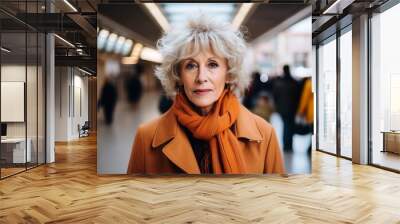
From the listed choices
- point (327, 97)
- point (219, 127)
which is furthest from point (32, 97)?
point (327, 97)

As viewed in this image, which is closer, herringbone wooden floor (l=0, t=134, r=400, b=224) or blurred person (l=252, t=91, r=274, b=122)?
herringbone wooden floor (l=0, t=134, r=400, b=224)

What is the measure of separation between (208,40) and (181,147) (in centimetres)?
179

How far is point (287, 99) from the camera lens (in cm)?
648

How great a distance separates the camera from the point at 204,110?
6297mm

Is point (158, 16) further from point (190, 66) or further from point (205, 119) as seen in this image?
point (205, 119)

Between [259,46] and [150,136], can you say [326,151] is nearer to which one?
[259,46]

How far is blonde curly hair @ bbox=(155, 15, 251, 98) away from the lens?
20.8 feet

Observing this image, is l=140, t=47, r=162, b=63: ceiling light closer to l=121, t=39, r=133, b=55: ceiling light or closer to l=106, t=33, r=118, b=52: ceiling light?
l=121, t=39, r=133, b=55: ceiling light

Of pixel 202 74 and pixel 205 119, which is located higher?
pixel 202 74

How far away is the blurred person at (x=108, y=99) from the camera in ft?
21.0

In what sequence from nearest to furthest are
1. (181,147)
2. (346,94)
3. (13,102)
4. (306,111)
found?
(181,147)
(306,111)
(13,102)
(346,94)

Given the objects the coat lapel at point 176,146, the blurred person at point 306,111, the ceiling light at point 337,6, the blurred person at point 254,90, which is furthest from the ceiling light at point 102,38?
the ceiling light at point 337,6

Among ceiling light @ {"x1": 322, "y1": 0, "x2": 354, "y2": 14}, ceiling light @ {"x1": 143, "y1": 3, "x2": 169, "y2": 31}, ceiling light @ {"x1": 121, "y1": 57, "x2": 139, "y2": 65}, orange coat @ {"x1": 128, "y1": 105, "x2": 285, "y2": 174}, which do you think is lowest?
orange coat @ {"x1": 128, "y1": 105, "x2": 285, "y2": 174}

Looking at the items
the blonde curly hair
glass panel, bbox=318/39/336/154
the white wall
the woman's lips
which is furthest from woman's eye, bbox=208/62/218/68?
the white wall
